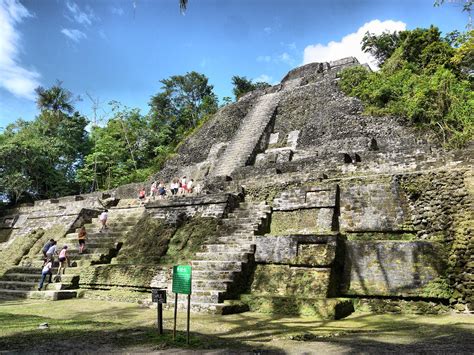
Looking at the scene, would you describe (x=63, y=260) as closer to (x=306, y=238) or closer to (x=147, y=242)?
(x=147, y=242)

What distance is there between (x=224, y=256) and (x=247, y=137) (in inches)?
387

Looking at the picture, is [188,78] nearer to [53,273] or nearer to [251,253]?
[53,273]

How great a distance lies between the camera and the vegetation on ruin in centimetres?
1124

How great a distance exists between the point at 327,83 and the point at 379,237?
12.5 metres

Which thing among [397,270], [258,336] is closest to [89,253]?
[258,336]

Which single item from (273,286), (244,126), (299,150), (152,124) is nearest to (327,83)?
(244,126)

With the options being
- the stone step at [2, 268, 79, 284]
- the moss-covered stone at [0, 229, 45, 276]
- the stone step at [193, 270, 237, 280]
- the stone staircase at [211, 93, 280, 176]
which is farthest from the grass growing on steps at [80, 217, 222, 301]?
the stone staircase at [211, 93, 280, 176]

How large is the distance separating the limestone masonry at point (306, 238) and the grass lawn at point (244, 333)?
1.62 ft

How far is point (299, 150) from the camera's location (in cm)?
1365

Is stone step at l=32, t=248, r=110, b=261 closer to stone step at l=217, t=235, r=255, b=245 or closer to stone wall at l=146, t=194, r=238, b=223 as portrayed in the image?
stone wall at l=146, t=194, r=238, b=223

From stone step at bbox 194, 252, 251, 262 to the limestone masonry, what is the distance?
33 mm

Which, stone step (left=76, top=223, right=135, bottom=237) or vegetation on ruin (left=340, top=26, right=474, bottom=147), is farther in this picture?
vegetation on ruin (left=340, top=26, right=474, bottom=147)

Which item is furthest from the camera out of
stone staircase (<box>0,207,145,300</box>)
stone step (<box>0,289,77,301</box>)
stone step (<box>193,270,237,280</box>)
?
stone staircase (<box>0,207,145,300</box>)

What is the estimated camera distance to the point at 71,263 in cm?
965
